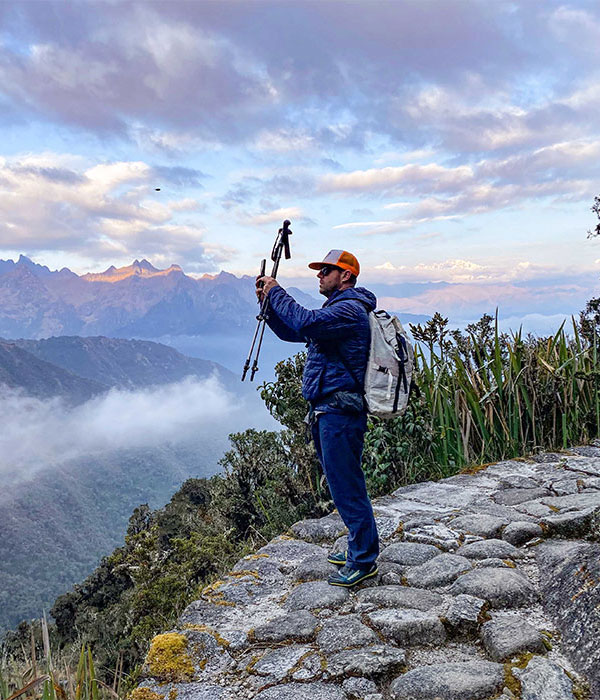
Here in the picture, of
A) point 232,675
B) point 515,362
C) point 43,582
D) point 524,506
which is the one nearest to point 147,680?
Answer: point 232,675

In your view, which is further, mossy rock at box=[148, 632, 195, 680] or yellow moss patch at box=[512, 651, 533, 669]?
mossy rock at box=[148, 632, 195, 680]

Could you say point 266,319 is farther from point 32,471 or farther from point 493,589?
point 32,471

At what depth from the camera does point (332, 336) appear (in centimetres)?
327

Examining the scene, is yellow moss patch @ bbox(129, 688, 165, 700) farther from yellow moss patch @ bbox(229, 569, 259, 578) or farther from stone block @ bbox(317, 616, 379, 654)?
yellow moss patch @ bbox(229, 569, 259, 578)

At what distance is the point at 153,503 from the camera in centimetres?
17412

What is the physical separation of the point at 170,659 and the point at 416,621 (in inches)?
45.4

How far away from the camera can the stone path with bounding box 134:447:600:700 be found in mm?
2287

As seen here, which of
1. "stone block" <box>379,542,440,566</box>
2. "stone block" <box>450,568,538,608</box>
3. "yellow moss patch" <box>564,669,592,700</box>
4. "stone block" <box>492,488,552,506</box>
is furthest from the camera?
"stone block" <box>492,488,552,506</box>

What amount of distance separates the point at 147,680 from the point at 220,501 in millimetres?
5038

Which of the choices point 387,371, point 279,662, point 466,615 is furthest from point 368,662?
point 387,371

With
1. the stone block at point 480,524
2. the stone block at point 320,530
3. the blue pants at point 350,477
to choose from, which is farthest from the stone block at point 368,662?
the stone block at point 320,530

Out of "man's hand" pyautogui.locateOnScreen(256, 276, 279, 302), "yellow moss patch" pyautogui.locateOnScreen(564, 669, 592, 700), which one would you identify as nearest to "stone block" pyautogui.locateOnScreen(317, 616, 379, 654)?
"yellow moss patch" pyautogui.locateOnScreen(564, 669, 592, 700)

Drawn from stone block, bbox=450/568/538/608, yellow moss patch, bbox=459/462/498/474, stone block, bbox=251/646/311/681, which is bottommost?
stone block, bbox=251/646/311/681

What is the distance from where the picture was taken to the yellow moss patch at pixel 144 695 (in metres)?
2.50
